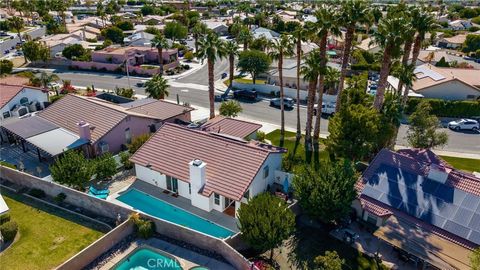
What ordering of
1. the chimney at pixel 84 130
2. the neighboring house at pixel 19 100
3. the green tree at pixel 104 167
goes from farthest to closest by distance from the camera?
the neighboring house at pixel 19 100 → the chimney at pixel 84 130 → the green tree at pixel 104 167

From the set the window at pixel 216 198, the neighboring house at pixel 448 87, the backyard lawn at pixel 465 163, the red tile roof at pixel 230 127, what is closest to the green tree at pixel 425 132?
the backyard lawn at pixel 465 163

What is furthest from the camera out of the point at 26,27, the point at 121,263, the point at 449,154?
the point at 26,27

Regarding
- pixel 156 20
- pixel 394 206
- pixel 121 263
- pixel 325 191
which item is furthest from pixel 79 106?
pixel 156 20

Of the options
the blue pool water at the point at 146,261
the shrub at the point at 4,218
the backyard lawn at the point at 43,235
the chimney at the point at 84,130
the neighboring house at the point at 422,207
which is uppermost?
the chimney at the point at 84,130

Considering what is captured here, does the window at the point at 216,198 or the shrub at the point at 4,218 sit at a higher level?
the window at the point at 216,198

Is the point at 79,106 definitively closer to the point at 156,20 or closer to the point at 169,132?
the point at 169,132

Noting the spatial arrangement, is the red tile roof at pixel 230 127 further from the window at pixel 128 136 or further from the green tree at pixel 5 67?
the green tree at pixel 5 67

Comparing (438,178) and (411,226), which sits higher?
(438,178)
